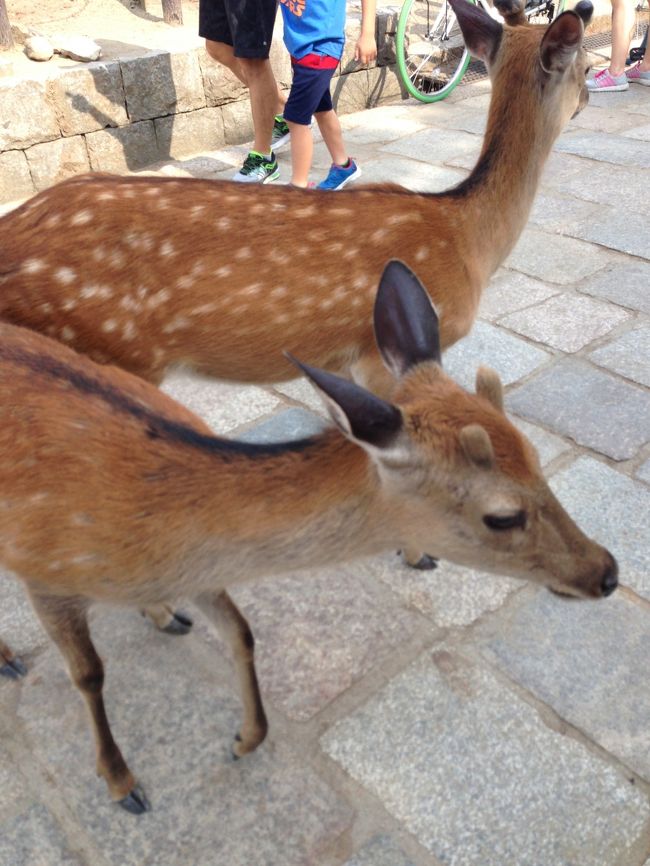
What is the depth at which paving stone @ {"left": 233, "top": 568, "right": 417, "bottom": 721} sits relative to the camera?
2.47m

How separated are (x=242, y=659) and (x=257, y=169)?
455 centimetres

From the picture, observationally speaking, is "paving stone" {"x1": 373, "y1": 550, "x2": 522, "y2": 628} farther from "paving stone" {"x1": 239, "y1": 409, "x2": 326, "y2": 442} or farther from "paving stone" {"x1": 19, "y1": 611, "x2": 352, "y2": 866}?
"paving stone" {"x1": 239, "y1": 409, "x2": 326, "y2": 442}

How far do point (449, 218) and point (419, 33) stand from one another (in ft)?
21.9

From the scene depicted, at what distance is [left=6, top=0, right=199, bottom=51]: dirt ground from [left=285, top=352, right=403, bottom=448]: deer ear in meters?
6.38

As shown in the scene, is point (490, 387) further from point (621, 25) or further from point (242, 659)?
point (621, 25)

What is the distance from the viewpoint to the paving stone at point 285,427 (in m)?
3.50

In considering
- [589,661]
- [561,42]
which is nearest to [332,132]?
[561,42]

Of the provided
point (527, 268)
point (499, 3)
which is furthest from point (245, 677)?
point (527, 268)

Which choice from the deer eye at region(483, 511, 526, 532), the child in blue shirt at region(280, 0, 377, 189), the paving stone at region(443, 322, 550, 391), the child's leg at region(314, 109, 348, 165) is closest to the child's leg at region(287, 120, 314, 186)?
the child in blue shirt at region(280, 0, 377, 189)

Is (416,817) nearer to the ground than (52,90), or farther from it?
nearer to the ground

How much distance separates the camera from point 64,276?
102 inches

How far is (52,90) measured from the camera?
6.00 metres

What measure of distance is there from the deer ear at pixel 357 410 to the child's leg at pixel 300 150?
4082mm

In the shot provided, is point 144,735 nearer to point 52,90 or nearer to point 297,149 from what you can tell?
point 297,149
